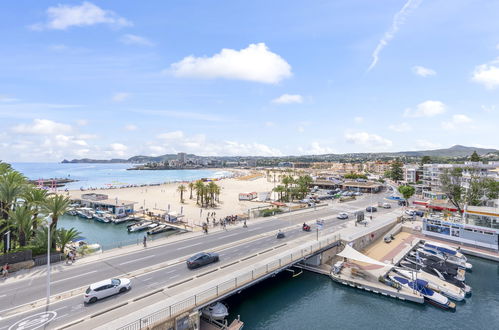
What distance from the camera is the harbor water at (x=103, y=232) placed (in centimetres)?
5069

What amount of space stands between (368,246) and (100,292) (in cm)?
3941

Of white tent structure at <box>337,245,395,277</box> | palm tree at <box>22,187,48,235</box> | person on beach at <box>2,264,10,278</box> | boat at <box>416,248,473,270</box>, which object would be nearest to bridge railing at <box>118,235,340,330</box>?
white tent structure at <box>337,245,395,277</box>

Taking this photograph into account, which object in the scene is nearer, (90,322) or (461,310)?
(90,322)

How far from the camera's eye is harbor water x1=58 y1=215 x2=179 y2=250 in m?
50.7

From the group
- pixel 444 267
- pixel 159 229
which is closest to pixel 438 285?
pixel 444 267

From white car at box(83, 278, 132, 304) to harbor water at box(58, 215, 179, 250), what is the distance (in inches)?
948

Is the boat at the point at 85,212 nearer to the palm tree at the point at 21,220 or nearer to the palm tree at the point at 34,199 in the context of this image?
the palm tree at the point at 34,199

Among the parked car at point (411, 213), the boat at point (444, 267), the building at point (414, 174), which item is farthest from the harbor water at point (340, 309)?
the building at point (414, 174)

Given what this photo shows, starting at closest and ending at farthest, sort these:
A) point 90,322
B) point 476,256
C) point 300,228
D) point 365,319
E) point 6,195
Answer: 1. point 90,322
2. point 365,319
3. point 6,195
4. point 476,256
5. point 300,228

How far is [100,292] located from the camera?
21.3 metres

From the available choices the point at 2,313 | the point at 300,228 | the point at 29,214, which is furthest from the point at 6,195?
the point at 300,228

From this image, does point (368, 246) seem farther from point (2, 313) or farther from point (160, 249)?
point (2, 313)

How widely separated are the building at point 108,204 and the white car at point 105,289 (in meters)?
47.7

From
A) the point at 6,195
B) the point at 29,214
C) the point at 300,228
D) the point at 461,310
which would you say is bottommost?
the point at 461,310
